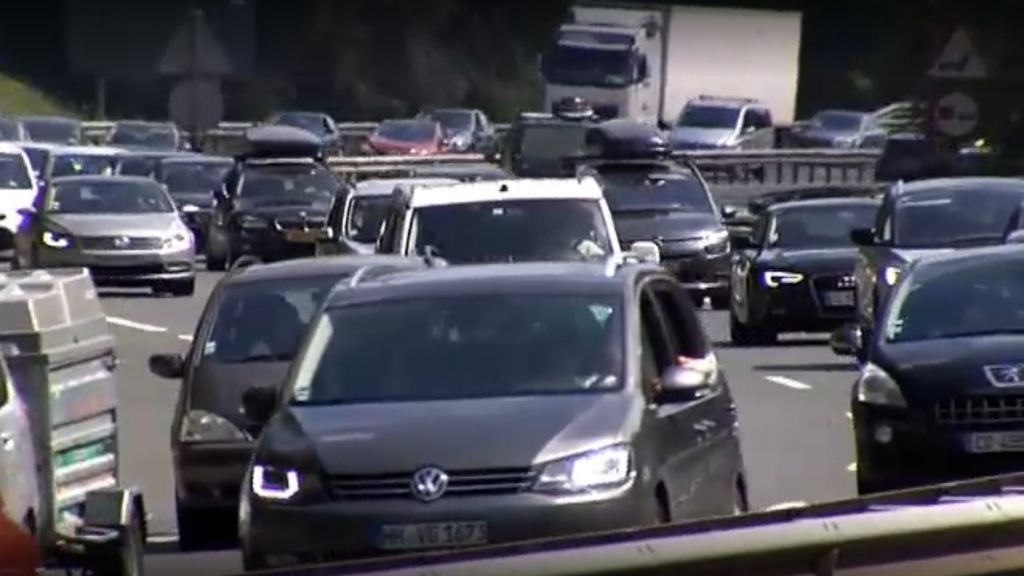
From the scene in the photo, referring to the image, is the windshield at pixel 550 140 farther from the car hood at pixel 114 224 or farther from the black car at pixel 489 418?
the black car at pixel 489 418

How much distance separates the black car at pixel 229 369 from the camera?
15641mm

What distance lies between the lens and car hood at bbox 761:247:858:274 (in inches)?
1194

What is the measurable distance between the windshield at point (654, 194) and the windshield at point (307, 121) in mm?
31796

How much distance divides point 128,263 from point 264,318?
21.0 meters

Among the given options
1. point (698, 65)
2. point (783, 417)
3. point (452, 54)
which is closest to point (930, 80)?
point (783, 417)

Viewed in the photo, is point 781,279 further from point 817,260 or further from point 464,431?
point 464,431

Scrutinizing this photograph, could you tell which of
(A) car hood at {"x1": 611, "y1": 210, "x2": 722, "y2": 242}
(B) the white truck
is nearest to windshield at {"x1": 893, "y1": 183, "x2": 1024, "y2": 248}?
(A) car hood at {"x1": 611, "y1": 210, "x2": 722, "y2": 242}

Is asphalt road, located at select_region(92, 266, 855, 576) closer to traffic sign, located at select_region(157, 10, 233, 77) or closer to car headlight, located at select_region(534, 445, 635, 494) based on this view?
car headlight, located at select_region(534, 445, 635, 494)

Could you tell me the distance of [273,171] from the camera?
42688 millimetres

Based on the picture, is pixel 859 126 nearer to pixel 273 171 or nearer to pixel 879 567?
pixel 273 171

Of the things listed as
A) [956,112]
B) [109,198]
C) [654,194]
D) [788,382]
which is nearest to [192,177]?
[109,198]

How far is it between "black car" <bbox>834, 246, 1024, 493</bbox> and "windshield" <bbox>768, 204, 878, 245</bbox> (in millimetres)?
15042

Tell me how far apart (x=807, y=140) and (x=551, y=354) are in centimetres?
5536

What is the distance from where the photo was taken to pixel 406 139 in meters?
64.8
